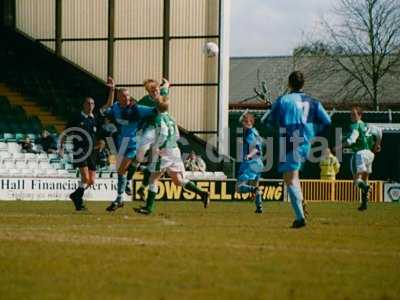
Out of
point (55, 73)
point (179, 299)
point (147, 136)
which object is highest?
point (55, 73)

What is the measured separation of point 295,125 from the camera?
54.2ft

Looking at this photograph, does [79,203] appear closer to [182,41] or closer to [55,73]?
[182,41]

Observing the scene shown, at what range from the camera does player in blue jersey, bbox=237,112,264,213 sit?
955 inches

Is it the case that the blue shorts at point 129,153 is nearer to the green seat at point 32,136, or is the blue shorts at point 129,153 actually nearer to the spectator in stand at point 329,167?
the green seat at point 32,136

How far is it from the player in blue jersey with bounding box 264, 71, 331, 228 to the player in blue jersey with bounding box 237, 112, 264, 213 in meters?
7.22

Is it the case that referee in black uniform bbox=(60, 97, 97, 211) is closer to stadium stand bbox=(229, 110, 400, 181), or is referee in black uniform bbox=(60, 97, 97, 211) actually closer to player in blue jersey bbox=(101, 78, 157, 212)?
player in blue jersey bbox=(101, 78, 157, 212)

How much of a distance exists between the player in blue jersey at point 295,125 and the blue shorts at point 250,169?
799cm

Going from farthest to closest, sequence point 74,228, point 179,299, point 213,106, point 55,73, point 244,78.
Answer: point 244,78
point 55,73
point 213,106
point 74,228
point 179,299

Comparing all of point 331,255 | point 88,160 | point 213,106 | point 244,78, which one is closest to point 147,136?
point 88,160

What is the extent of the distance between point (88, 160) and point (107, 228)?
20.2ft

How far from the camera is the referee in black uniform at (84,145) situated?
71.2 ft

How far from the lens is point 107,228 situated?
52.9 ft

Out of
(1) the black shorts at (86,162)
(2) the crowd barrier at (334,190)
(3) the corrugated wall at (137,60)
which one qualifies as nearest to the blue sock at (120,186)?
(1) the black shorts at (86,162)

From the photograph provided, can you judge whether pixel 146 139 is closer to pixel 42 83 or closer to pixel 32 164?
pixel 32 164
